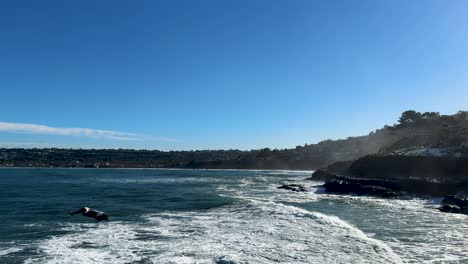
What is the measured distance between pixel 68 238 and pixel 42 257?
4684 millimetres

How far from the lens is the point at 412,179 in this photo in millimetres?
55906

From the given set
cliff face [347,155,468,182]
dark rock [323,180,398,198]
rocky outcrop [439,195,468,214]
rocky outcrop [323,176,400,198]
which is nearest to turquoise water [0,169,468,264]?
rocky outcrop [439,195,468,214]

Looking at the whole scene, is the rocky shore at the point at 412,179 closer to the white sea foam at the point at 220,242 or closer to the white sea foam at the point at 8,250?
the white sea foam at the point at 220,242

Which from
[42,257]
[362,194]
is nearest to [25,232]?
[42,257]

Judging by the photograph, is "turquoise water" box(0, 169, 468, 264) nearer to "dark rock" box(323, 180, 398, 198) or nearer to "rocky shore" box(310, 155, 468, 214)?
"rocky shore" box(310, 155, 468, 214)

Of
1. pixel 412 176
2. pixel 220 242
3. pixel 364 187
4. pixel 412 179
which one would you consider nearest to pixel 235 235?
pixel 220 242

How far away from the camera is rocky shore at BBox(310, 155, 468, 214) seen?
5097cm

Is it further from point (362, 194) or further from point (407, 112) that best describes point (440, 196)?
point (407, 112)

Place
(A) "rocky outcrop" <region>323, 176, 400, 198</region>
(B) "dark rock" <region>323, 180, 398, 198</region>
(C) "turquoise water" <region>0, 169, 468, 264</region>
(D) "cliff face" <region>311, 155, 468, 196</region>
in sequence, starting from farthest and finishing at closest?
(A) "rocky outcrop" <region>323, 176, 400, 198</region>
(B) "dark rock" <region>323, 180, 398, 198</region>
(D) "cliff face" <region>311, 155, 468, 196</region>
(C) "turquoise water" <region>0, 169, 468, 264</region>

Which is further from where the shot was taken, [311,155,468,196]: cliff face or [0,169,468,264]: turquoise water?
[311,155,468,196]: cliff face

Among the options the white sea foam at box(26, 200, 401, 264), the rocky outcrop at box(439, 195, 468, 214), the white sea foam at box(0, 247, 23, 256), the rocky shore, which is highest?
the rocky shore

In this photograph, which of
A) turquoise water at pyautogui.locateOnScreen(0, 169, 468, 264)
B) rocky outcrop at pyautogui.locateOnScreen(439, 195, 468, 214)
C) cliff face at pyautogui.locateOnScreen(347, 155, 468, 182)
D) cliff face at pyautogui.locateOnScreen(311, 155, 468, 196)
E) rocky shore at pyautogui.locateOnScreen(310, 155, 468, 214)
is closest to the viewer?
turquoise water at pyautogui.locateOnScreen(0, 169, 468, 264)

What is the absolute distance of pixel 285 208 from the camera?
3794 cm

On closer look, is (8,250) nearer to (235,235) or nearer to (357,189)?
(235,235)
